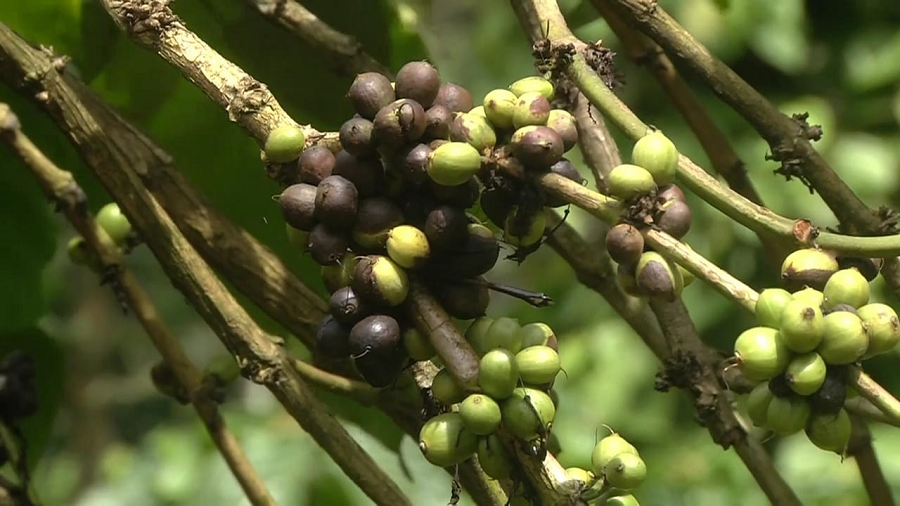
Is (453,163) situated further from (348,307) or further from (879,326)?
(879,326)

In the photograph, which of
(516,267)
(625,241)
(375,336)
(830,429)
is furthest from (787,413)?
(516,267)

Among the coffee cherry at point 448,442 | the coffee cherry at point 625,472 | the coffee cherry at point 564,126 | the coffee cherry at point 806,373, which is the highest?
Result: the coffee cherry at point 564,126

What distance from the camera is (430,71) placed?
0.60 meters

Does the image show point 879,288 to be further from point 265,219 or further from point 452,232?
point 452,232

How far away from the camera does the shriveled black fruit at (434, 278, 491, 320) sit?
0.60m

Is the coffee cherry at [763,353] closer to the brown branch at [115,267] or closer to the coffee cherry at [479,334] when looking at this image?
the coffee cherry at [479,334]

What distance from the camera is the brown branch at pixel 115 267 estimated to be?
0.93 metres

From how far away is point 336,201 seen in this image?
1.91 feet

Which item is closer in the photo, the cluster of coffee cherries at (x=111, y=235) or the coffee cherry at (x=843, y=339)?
the coffee cherry at (x=843, y=339)

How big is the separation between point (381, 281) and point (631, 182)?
0.15 meters

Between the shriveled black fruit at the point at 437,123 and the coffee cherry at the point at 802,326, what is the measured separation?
208 millimetres

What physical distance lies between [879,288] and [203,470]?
Result: 1073 mm

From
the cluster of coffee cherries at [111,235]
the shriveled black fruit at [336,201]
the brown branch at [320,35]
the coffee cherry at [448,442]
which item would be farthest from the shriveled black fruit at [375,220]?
the cluster of coffee cherries at [111,235]

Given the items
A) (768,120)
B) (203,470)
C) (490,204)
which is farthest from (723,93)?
(203,470)
